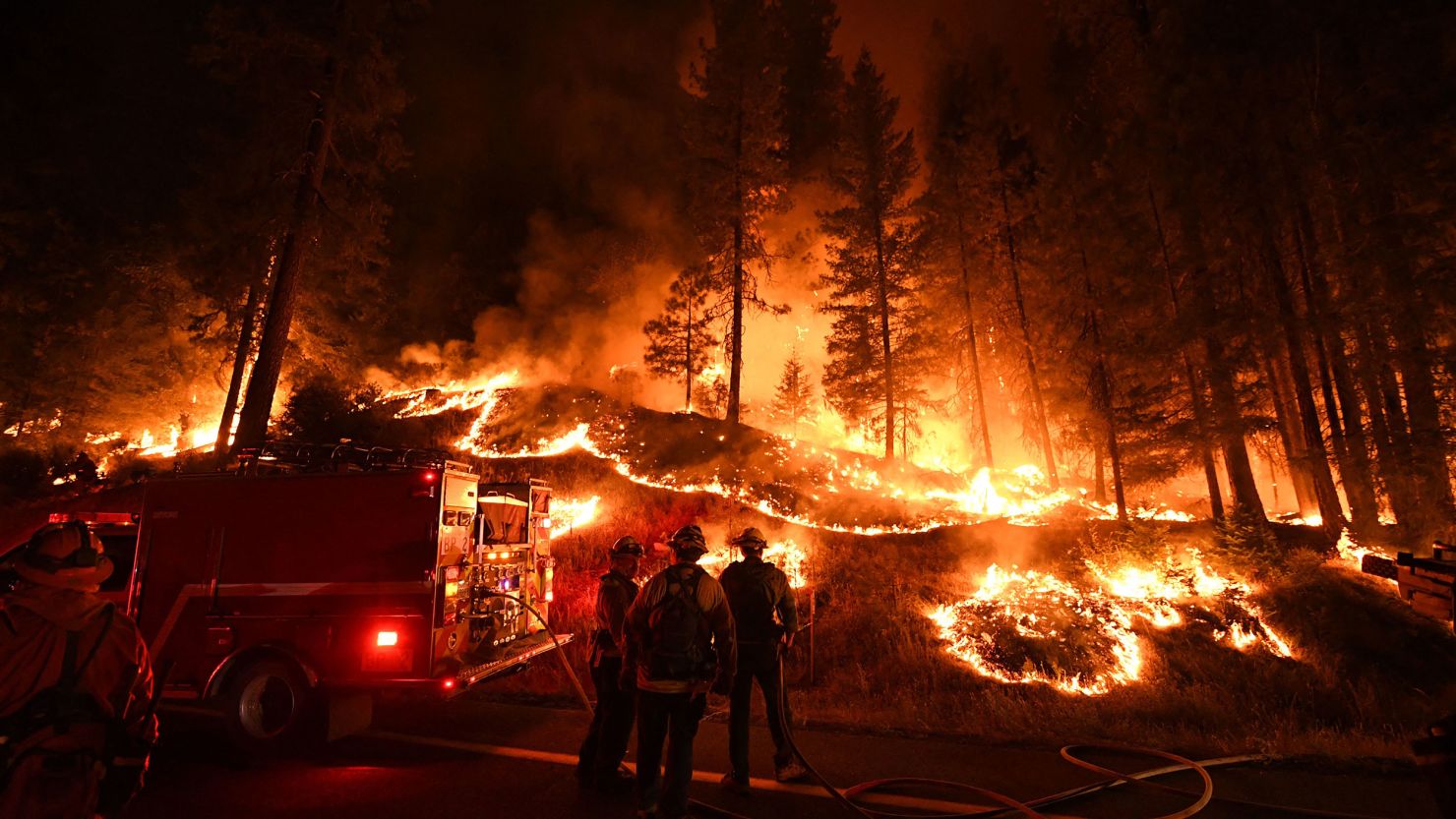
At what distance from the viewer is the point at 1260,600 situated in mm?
11602

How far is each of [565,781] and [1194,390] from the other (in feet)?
50.3

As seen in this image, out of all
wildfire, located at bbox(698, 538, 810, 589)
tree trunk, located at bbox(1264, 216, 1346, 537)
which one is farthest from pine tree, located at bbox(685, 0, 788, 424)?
tree trunk, located at bbox(1264, 216, 1346, 537)

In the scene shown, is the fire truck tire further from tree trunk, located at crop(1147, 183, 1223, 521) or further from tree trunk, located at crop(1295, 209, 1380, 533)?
tree trunk, located at crop(1295, 209, 1380, 533)

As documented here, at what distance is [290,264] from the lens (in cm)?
1480

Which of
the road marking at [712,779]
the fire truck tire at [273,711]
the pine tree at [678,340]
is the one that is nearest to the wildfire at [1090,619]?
the road marking at [712,779]

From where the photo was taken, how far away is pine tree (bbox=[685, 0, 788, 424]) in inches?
915

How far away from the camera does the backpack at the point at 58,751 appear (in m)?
2.71

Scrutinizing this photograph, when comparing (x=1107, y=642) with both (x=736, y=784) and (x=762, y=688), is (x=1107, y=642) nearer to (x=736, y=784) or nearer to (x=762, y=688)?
(x=762, y=688)

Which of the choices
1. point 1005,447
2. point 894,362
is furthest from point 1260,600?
point 1005,447

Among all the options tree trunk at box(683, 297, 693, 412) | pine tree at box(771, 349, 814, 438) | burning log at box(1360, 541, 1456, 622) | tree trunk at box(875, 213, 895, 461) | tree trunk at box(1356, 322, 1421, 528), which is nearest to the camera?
A: burning log at box(1360, 541, 1456, 622)

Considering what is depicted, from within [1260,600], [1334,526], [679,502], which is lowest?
[1260,600]

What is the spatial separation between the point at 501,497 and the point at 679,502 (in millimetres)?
8691

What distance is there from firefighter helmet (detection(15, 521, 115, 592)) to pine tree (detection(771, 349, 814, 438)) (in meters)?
32.8

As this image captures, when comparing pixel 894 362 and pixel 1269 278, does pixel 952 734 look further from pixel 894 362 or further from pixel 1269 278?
pixel 894 362
